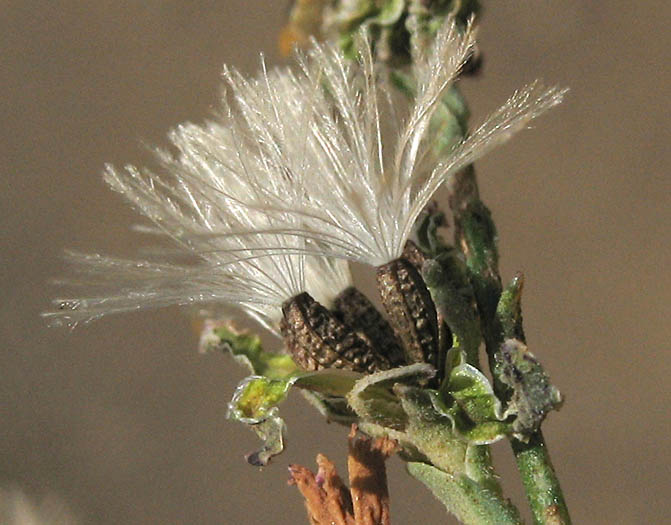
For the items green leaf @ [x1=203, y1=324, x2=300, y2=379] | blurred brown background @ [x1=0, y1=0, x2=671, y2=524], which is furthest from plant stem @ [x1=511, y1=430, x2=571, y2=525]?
blurred brown background @ [x1=0, y1=0, x2=671, y2=524]

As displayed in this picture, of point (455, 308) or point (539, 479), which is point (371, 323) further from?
point (539, 479)

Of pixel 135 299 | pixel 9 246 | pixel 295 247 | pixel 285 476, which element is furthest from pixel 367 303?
pixel 9 246

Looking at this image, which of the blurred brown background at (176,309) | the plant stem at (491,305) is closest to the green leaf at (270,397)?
the plant stem at (491,305)

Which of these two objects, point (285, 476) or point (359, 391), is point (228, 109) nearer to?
point (359, 391)

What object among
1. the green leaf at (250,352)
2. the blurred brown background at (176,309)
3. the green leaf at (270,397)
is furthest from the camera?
the blurred brown background at (176,309)

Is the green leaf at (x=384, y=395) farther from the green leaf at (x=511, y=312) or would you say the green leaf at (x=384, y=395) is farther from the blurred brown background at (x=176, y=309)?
the blurred brown background at (x=176, y=309)

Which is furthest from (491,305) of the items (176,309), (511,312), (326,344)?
(176,309)
